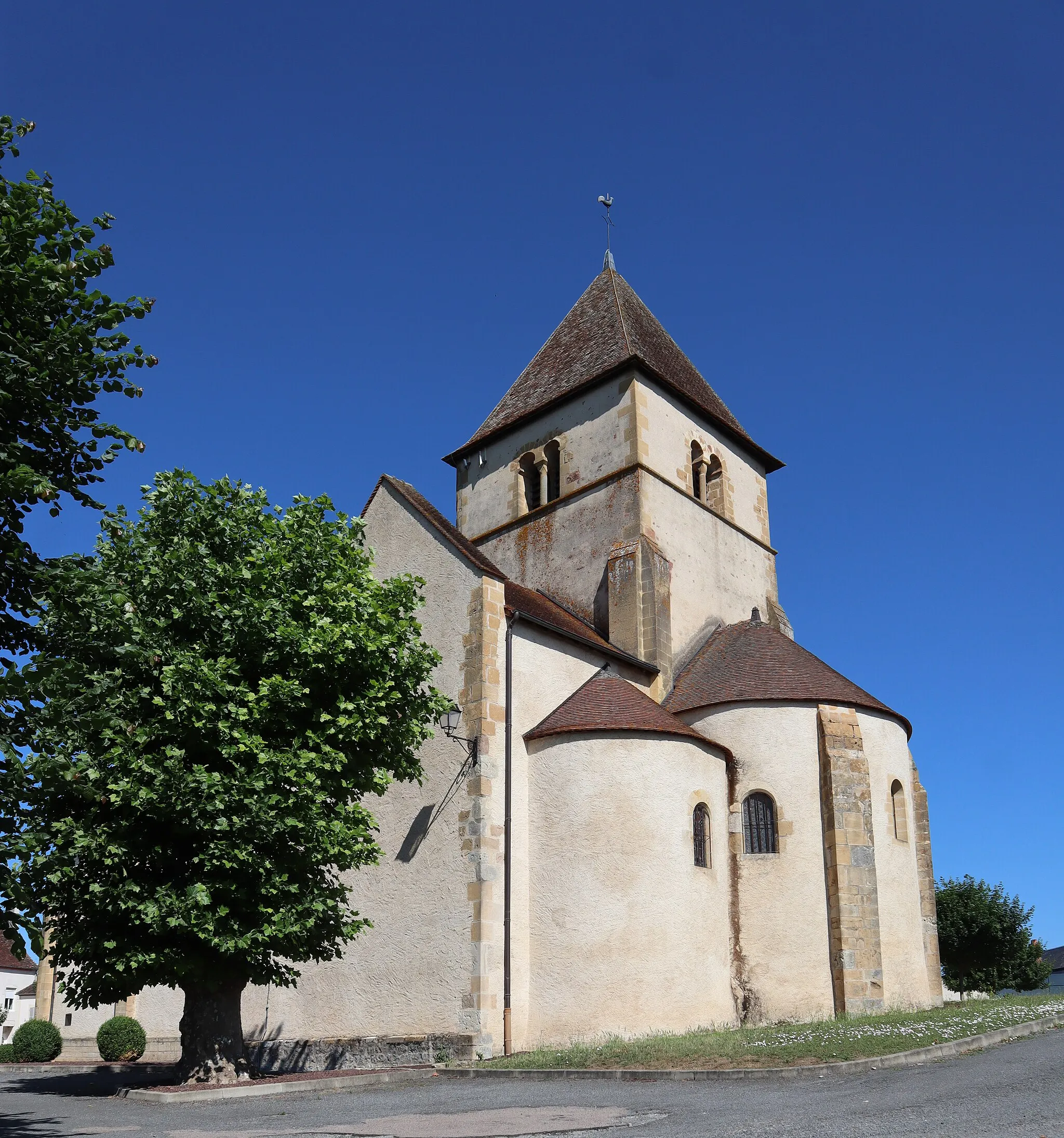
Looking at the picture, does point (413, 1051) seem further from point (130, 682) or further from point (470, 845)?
point (130, 682)

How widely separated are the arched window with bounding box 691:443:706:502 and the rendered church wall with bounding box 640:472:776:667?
969 mm

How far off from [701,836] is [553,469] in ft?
40.0

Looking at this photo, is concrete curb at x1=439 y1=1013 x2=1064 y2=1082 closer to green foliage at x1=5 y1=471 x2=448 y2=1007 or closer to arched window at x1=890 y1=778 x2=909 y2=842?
green foliage at x1=5 y1=471 x2=448 y2=1007

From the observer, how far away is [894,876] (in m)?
22.0

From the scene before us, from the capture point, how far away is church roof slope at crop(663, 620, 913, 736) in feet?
73.7

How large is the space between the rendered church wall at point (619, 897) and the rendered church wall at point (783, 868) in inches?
26.9

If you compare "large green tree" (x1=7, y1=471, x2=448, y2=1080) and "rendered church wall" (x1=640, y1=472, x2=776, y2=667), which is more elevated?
"rendered church wall" (x1=640, y1=472, x2=776, y2=667)

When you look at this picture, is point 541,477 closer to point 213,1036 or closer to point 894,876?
point 894,876

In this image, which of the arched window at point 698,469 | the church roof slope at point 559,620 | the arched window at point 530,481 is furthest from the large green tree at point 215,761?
the arched window at point 698,469

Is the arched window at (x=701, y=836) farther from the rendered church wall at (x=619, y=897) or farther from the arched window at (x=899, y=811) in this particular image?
the arched window at (x=899, y=811)

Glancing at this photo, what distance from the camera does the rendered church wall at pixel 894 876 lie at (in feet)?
69.6

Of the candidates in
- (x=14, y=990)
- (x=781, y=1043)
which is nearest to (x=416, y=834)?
(x=781, y=1043)

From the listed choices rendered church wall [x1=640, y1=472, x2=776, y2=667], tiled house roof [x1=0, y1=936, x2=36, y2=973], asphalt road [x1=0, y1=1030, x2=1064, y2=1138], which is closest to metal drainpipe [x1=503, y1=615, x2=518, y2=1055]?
asphalt road [x1=0, y1=1030, x2=1064, y2=1138]

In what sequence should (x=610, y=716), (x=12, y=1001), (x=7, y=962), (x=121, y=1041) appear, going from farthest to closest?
(x=7, y=962) → (x=12, y=1001) → (x=121, y=1041) → (x=610, y=716)
